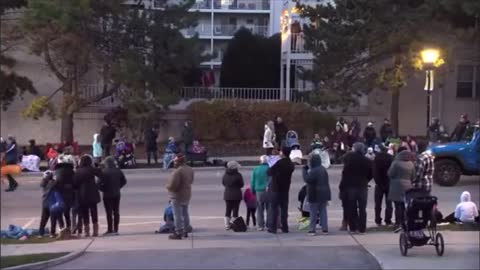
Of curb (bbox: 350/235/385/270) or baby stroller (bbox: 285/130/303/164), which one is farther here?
baby stroller (bbox: 285/130/303/164)

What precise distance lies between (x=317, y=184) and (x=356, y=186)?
0.66 m

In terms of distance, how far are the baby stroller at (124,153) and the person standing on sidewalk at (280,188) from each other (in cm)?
1312

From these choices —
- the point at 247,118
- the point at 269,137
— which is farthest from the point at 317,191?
the point at 247,118

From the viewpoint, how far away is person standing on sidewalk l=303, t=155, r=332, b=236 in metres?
13.6

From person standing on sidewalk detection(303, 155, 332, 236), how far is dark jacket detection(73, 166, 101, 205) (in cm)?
362

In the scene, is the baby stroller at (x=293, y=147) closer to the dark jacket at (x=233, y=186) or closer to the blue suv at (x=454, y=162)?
the blue suv at (x=454, y=162)

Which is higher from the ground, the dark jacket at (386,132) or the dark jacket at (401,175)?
the dark jacket at (386,132)

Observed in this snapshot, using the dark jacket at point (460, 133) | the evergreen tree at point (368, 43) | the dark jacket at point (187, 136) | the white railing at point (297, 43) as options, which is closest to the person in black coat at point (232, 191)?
the dark jacket at point (460, 133)

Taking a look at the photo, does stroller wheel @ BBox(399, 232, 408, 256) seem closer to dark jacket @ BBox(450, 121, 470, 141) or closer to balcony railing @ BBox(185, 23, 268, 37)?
dark jacket @ BBox(450, 121, 470, 141)

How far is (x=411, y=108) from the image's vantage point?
123 feet

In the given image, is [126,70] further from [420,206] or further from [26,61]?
[26,61]

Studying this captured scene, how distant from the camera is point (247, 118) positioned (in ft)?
109

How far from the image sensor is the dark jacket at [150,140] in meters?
28.2

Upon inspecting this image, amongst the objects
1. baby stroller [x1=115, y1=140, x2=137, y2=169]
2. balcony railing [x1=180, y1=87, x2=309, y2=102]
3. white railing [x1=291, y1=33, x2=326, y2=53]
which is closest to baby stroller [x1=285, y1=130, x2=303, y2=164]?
baby stroller [x1=115, y1=140, x2=137, y2=169]
